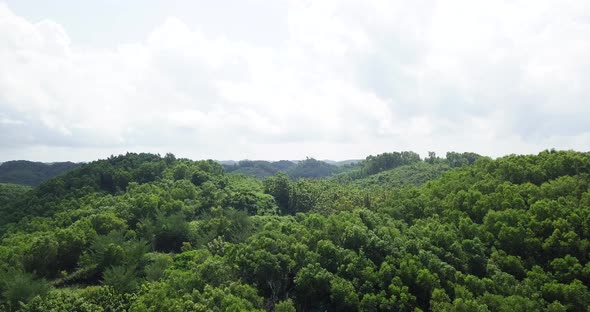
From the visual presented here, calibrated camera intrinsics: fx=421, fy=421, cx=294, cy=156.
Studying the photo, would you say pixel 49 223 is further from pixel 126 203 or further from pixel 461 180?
pixel 461 180

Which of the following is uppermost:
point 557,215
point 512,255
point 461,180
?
point 461,180

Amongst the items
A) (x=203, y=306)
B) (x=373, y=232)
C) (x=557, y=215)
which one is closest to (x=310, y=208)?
(x=373, y=232)

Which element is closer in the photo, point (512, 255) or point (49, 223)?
point (512, 255)

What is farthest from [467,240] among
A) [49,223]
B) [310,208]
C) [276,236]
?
[49,223]

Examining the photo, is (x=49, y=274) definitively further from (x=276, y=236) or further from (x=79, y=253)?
(x=276, y=236)

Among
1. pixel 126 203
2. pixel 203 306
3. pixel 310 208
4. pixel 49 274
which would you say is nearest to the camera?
pixel 203 306

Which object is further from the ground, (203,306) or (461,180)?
(461,180)

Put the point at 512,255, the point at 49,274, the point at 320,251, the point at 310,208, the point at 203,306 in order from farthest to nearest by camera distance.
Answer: the point at 310,208, the point at 49,274, the point at 512,255, the point at 320,251, the point at 203,306
